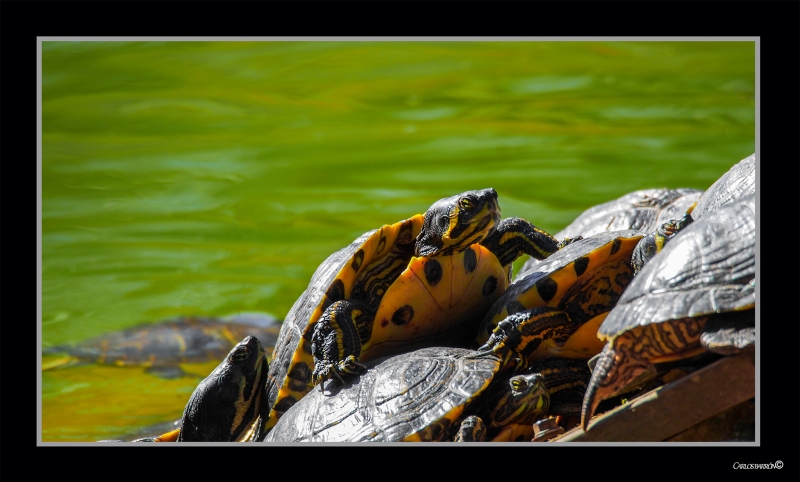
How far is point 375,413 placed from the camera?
182 cm

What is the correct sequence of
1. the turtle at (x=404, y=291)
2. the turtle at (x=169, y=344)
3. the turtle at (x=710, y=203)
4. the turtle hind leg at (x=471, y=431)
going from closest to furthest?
the turtle hind leg at (x=471, y=431), the turtle at (x=710, y=203), the turtle at (x=404, y=291), the turtle at (x=169, y=344)

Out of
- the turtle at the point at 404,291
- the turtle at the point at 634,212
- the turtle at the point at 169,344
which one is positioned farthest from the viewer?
the turtle at the point at 169,344

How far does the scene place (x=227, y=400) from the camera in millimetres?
2230

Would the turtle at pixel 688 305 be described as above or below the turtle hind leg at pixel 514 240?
below

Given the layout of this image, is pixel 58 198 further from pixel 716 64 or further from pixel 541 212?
pixel 716 64

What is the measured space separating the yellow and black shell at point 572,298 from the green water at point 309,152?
3723 millimetres

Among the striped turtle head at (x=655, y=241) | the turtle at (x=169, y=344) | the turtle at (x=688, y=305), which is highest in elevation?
the striped turtle head at (x=655, y=241)

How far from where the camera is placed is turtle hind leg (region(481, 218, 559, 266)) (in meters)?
2.31

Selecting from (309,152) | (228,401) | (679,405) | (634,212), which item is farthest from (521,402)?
(309,152)

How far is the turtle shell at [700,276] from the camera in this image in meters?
1.36

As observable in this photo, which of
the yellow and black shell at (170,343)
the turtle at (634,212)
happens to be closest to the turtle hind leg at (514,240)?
the turtle at (634,212)

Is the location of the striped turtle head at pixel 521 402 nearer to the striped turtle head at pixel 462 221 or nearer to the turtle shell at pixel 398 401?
the turtle shell at pixel 398 401

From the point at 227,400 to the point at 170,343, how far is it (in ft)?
11.0

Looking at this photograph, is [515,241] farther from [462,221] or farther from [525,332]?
[525,332]
